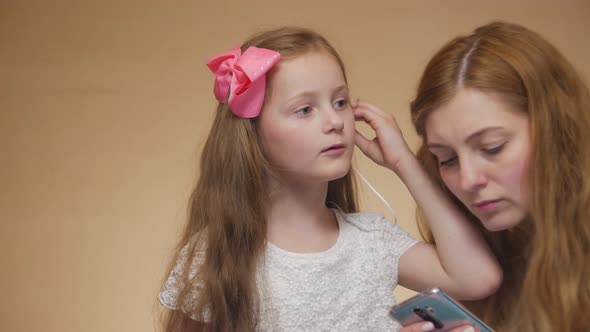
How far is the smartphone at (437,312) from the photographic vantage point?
49.1 inches

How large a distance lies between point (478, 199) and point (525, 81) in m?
0.22

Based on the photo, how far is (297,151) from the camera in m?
1.46

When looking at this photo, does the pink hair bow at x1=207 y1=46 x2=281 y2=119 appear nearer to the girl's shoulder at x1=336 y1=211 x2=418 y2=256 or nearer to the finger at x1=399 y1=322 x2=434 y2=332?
the girl's shoulder at x1=336 y1=211 x2=418 y2=256

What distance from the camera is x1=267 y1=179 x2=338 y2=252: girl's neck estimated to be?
60.8 inches

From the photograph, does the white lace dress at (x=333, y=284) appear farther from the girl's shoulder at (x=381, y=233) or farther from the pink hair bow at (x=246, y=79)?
the pink hair bow at (x=246, y=79)

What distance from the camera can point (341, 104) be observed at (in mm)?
1520

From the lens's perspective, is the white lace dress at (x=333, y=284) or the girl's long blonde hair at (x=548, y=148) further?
the white lace dress at (x=333, y=284)

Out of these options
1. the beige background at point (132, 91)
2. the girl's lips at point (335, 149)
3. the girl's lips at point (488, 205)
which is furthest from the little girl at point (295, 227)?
the beige background at point (132, 91)

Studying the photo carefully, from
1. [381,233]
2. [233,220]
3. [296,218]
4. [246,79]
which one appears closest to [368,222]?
[381,233]

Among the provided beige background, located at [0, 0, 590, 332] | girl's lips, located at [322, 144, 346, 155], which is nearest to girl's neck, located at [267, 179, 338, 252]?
girl's lips, located at [322, 144, 346, 155]

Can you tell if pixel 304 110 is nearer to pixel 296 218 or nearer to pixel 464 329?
pixel 296 218

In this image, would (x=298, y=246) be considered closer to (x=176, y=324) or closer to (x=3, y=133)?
(x=176, y=324)

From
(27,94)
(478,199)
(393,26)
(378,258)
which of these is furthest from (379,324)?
(27,94)

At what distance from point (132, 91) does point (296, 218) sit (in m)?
1.28
